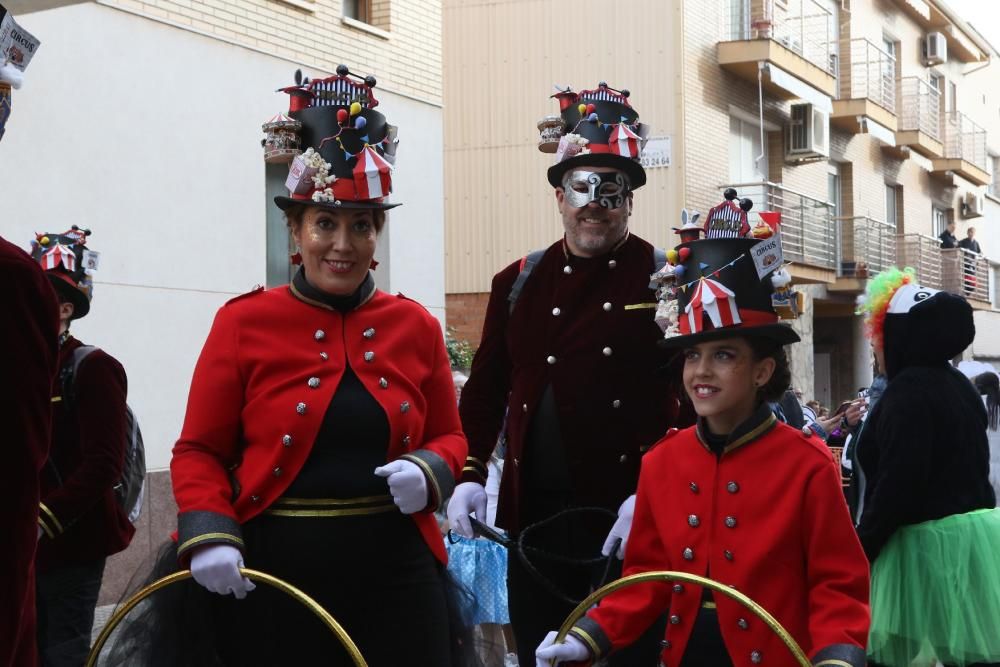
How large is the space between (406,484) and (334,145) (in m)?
1.01

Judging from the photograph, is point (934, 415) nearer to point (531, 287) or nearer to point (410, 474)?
point (531, 287)

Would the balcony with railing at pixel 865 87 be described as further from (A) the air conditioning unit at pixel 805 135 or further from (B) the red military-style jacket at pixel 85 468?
(B) the red military-style jacket at pixel 85 468

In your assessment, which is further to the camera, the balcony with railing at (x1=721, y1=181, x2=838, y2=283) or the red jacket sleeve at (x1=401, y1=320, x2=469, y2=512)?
the balcony with railing at (x1=721, y1=181, x2=838, y2=283)

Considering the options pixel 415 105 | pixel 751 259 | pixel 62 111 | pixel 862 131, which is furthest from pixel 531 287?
pixel 862 131

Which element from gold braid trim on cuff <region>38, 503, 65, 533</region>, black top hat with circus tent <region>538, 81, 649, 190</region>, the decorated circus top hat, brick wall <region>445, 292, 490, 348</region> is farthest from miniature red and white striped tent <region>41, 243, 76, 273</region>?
brick wall <region>445, 292, 490, 348</region>

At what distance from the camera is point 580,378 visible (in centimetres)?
464

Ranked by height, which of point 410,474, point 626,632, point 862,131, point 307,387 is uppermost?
point 862,131

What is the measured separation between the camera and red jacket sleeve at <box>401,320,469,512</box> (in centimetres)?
393

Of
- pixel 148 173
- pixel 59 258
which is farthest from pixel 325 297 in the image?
pixel 148 173

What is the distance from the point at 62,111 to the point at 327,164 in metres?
6.60

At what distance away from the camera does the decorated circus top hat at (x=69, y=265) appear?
231 inches

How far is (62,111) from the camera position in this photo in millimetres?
9906

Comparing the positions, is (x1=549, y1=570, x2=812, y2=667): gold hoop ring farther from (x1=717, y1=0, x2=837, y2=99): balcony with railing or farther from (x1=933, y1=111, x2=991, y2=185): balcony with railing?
(x1=933, y1=111, x2=991, y2=185): balcony with railing

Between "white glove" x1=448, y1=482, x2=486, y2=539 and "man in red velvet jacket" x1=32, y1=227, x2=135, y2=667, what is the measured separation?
141 cm
